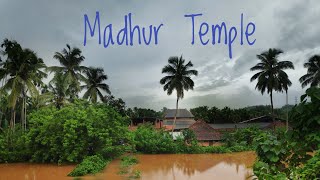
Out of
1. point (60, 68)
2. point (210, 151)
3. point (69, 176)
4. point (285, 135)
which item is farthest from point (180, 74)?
point (285, 135)

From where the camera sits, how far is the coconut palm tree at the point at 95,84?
35.6m

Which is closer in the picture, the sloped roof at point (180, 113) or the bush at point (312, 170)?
the bush at point (312, 170)

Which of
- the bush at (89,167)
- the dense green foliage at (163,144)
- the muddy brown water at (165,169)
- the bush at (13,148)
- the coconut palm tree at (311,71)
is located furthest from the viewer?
the coconut palm tree at (311,71)

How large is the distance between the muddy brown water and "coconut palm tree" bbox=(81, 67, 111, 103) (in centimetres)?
1160

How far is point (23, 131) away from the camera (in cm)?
2494

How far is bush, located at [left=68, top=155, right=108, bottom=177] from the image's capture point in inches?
699

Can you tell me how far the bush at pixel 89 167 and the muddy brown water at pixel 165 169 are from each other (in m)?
0.39

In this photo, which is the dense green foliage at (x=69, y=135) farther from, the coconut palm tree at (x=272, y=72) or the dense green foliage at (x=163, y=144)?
the coconut palm tree at (x=272, y=72)

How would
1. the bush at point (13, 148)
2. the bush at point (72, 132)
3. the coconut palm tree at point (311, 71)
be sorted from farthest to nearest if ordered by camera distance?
the coconut palm tree at point (311, 71) → the bush at point (13, 148) → the bush at point (72, 132)

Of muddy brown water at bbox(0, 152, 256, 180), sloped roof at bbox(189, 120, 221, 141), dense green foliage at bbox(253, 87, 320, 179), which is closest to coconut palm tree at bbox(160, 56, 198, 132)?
sloped roof at bbox(189, 120, 221, 141)

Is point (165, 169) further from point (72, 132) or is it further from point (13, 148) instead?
point (13, 148)

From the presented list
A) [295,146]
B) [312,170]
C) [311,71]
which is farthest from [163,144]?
[312,170]

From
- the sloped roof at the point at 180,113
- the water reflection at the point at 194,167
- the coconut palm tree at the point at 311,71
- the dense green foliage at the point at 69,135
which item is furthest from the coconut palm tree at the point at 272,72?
the dense green foliage at the point at 69,135

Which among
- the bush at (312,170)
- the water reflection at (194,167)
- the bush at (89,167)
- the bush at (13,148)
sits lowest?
the water reflection at (194,167)
